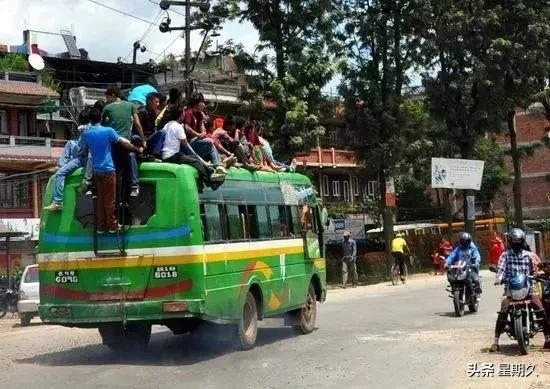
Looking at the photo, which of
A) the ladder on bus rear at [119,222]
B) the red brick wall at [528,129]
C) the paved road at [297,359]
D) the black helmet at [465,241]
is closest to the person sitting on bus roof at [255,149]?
the paved road at [297,359]

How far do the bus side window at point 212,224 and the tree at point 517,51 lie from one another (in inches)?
1044

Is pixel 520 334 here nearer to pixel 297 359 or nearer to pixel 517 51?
pixel 297 359

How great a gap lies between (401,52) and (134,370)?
25.6 meters

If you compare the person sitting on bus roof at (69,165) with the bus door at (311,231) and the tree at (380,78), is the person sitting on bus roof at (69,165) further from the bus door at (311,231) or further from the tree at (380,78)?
the tree at (380,78)

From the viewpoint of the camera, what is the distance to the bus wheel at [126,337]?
1245 cm

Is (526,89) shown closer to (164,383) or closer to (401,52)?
(401,52)

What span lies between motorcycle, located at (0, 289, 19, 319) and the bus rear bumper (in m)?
14.1

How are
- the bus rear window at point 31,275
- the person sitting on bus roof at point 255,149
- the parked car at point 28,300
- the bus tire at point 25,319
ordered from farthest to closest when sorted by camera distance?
1. the bus rear window at point 31,275
2. the bus tire at point 25,319
3. the parked car at point 28,300
4. the person sitting on bus roof at point 255,149

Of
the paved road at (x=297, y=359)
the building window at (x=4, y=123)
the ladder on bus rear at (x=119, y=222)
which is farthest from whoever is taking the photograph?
the building window at (x=4, y=123)

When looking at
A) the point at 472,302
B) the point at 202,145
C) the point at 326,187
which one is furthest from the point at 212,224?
the point at 326,187

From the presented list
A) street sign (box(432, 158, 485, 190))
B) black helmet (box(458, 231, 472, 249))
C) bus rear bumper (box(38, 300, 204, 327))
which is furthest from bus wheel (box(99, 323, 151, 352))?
street sign (box(432, 158, 485, 190))

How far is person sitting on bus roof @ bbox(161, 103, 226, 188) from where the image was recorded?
11.2 meters

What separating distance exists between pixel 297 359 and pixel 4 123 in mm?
33490

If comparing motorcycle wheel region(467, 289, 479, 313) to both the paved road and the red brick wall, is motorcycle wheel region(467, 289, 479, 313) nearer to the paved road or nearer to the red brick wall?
the paved road
